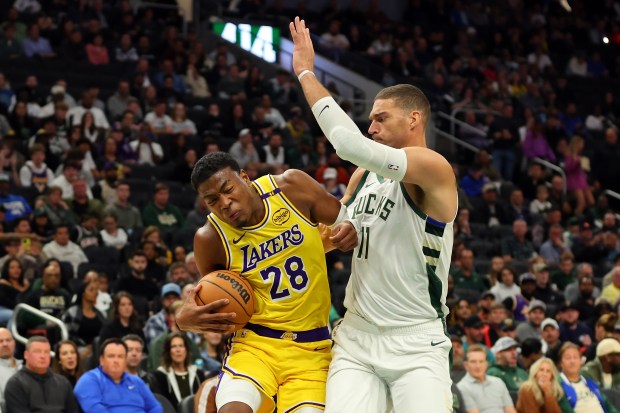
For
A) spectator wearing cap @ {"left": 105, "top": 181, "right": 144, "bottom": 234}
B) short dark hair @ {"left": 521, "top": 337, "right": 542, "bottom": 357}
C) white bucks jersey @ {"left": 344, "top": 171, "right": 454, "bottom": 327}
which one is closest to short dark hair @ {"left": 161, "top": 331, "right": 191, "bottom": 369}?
short dark hair @ {"left": 521, "top": 337, "right": 542, "bottom": 357}

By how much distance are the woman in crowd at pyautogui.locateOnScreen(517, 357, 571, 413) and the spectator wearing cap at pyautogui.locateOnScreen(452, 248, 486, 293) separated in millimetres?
4223

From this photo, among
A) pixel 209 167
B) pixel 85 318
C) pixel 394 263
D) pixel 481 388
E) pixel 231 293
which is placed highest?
pixel 209 167

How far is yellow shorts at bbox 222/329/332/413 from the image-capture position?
549 cm

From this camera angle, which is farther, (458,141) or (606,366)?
(458,141)

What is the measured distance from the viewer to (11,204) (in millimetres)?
13508

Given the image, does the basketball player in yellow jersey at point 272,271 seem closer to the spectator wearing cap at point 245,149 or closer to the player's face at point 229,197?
the player's face at point 229,197

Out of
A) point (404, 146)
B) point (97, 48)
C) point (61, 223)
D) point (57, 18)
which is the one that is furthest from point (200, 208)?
point (404, 146)

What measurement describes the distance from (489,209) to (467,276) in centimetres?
284

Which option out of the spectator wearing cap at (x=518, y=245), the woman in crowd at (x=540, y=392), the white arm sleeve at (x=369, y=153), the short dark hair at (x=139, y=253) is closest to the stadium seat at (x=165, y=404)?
the short dark hair at (x=139, y=253)

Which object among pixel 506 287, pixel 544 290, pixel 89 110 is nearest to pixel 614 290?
pixel 544 290

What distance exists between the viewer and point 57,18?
61.5ft

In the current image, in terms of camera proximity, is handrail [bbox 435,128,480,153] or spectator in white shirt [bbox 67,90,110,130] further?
handrail [bbox 435,128,480,153]

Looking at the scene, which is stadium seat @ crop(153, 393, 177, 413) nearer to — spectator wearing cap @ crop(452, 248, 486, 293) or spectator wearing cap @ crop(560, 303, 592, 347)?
spectator wearing cap @ crop(560, 303, 592, 347)

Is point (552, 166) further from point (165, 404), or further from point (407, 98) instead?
point (407, 98)
